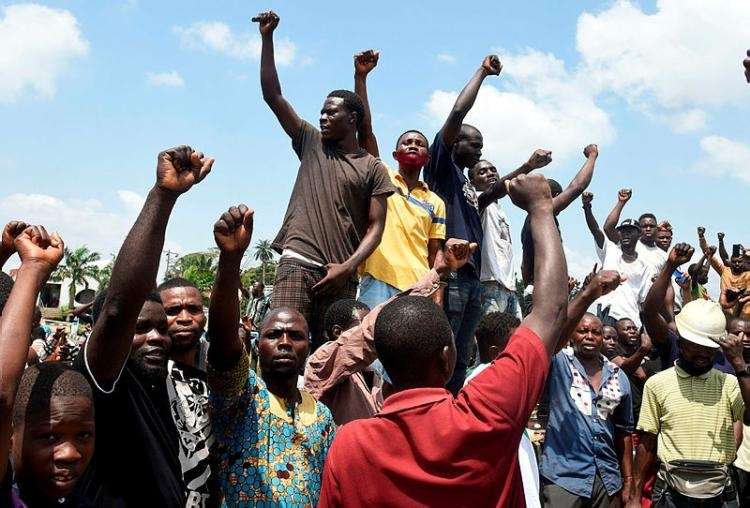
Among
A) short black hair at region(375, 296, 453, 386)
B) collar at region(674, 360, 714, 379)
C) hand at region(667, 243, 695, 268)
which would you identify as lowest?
collar at region(674, 360, 714, 379)

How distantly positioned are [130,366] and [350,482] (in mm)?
1059

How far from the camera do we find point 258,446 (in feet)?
10.4

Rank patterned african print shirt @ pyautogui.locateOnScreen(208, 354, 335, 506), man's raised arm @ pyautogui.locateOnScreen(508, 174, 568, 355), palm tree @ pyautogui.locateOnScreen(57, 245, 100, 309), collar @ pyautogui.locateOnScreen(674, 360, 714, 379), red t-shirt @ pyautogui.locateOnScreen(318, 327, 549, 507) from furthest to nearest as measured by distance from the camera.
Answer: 1. palm tree @ pyautogui.locateOnScreen(57, 245, 100, 309)
2. collar @ pyautogui.locateOnScreen(674, 360, 714, 379)
3. patterned african print shirt @ pyautogui.locateOnScreen(208, 354, 335, 506)
4. man's raised arm @ pyautogui.locateOnScreen(508, 174, 568, 355)
5. red t-shirt @ pyautogui.locateOnScreen(318, 327, 549, 507)

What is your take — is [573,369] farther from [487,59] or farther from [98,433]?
[98,433]

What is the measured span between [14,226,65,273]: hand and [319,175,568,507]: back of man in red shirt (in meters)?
1.10

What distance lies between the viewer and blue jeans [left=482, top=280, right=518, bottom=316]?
6672mm

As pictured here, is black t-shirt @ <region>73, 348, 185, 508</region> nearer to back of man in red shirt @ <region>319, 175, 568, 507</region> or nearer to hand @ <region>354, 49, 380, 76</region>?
back of man in red shirt @ <region>319, 175, 568, 507</region>

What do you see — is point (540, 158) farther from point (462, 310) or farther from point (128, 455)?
point (128, 455)

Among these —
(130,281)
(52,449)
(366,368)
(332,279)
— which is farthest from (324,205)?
(52,449)

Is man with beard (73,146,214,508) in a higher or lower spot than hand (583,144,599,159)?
lower

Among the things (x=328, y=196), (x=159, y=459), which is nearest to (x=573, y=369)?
(x=328, y=196)

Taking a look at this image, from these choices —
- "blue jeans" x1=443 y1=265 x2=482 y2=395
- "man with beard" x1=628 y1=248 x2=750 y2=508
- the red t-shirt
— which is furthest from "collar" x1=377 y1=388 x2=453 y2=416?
"blue jeans" x1=443 y1=265 x2=482 y2=395

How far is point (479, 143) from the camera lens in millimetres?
6758

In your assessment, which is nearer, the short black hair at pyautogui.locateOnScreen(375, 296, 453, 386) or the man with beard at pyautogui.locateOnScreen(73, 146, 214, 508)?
the short black hair at pyautogui.locateOnScreen(375, 296, 453, 386)
